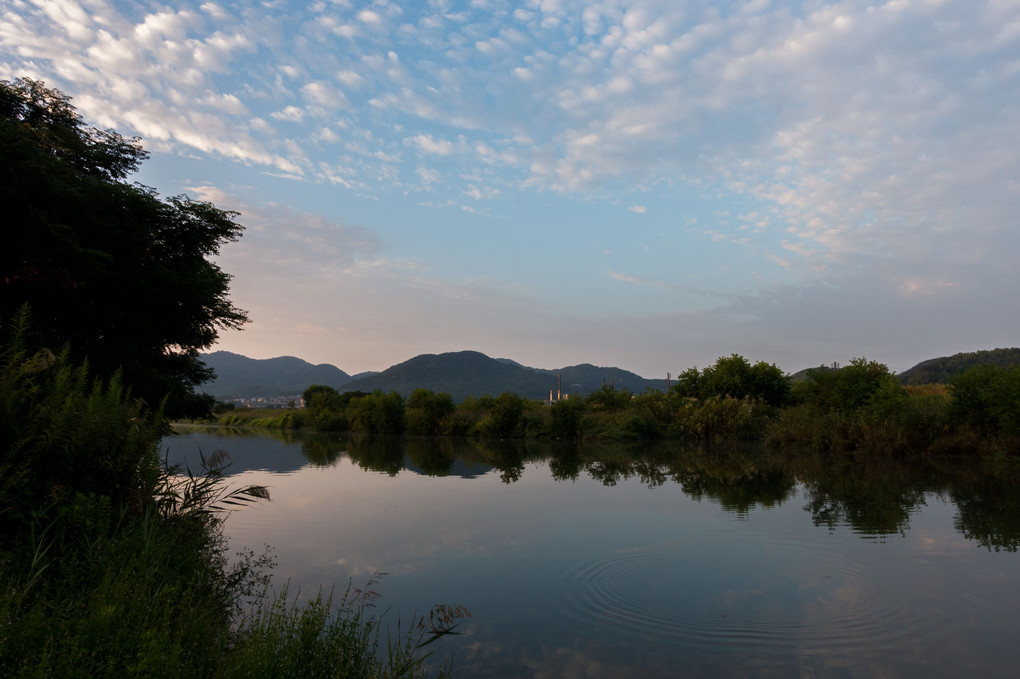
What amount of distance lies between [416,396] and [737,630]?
45.7m

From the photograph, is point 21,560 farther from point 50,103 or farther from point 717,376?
point 717,376

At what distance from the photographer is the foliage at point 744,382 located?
40.9 meters

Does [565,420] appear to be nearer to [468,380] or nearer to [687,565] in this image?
[687,565]

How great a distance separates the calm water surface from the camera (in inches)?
237

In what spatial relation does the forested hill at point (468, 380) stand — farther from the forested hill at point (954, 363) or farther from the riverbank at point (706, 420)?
the riverbank at point (706, 420)

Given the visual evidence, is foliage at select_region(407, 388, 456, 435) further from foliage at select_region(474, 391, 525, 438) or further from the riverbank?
foliage at select_region(474, 391, 525, 438)

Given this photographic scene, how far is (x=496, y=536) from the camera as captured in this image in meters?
11.6

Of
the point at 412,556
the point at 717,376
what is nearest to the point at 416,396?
the point at 717,376

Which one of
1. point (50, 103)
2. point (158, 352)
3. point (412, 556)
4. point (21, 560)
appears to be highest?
point (50, 103)

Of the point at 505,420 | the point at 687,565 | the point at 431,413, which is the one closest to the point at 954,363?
the point at 505,420

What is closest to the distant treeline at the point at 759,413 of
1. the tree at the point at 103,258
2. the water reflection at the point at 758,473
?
the water reflection at the point at 758,473

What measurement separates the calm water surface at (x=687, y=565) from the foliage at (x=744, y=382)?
21184 mm

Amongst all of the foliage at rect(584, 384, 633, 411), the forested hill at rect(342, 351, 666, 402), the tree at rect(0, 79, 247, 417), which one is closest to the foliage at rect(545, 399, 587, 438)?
the foliage at rect(584, 384, 633, 411)

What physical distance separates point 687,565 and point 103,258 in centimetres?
1386
